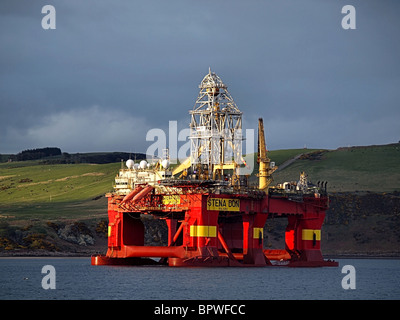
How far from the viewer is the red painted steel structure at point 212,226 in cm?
11181

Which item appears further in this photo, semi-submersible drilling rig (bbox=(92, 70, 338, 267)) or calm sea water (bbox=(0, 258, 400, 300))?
semi-submersible drilling rig (bbox=(92, 70, 338, 267))

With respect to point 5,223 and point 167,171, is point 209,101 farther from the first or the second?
point 5,223

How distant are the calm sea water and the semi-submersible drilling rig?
97.1 inches

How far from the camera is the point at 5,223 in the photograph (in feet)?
555

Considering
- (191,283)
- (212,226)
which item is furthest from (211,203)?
(191,283)

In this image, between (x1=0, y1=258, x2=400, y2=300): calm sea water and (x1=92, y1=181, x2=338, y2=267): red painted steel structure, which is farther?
(x1=92, y1=181, x2=338, y2=267): red painted steel structure

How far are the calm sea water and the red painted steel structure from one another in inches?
76.9

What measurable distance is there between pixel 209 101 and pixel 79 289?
→ 35.7 m

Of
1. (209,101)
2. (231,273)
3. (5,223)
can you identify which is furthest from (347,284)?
(5,223)

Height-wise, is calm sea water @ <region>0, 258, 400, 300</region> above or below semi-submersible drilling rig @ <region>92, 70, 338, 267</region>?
below

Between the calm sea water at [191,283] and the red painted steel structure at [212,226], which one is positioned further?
the red painted steel structure at [212,226]

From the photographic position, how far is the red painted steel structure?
111812mm

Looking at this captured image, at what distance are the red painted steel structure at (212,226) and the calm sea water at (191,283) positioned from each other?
195 cm

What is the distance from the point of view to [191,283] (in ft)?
320
